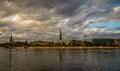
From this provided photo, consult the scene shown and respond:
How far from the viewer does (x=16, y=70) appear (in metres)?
50.4

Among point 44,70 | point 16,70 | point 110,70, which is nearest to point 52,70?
point 44,70

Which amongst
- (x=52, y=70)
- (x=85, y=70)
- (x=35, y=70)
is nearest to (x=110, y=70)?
(x=85, y=70)

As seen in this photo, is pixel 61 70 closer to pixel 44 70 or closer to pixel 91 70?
pixel 44 70

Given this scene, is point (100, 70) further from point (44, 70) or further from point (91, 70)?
point (44, 70)

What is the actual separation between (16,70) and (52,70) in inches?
326

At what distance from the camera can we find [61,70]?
5041cm

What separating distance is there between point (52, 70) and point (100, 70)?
36.5ft

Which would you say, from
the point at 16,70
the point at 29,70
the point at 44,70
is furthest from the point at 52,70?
the point at 16,70

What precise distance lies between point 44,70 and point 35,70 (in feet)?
6.77

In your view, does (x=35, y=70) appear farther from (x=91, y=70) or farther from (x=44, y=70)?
(x=91, y=70)

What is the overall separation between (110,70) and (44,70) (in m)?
15.3

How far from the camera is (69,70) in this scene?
166ft

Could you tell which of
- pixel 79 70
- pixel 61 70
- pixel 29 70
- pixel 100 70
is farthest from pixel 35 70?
pixel 100 70

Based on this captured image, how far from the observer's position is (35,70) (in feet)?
165
